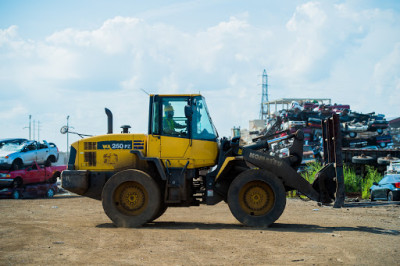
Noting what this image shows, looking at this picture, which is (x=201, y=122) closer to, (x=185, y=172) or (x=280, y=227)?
(x=185, y=172)

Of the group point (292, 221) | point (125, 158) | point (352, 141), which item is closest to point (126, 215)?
point (125, 158)

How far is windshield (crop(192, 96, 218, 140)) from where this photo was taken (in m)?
11.3

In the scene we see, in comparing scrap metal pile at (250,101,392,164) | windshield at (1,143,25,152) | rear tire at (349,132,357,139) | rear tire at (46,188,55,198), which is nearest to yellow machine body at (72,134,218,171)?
windshield at (1,143,25,152)

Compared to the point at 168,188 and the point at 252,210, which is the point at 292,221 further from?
the point at 168,188

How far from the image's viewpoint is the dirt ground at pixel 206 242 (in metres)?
7.21

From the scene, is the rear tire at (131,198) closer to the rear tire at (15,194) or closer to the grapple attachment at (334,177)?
the grapple attachment at (334,177)

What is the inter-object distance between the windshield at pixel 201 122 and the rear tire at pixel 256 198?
1.31 meters

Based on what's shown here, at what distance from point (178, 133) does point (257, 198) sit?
2437 millimetres

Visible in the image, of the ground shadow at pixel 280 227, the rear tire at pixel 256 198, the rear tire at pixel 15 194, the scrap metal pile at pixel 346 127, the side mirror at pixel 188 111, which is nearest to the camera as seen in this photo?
the ground shadow at pixel 280 227

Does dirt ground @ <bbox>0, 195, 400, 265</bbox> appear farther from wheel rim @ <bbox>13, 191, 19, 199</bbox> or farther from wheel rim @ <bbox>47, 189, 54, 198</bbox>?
wheel rim @ <bbox>47, 189, 54, 198</bbox>

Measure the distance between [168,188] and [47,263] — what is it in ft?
15.2

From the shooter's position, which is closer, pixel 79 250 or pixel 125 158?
pixel 79 250

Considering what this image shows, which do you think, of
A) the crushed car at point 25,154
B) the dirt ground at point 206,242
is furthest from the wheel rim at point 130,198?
the crushed car at point 25,154

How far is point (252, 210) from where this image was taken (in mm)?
10945
